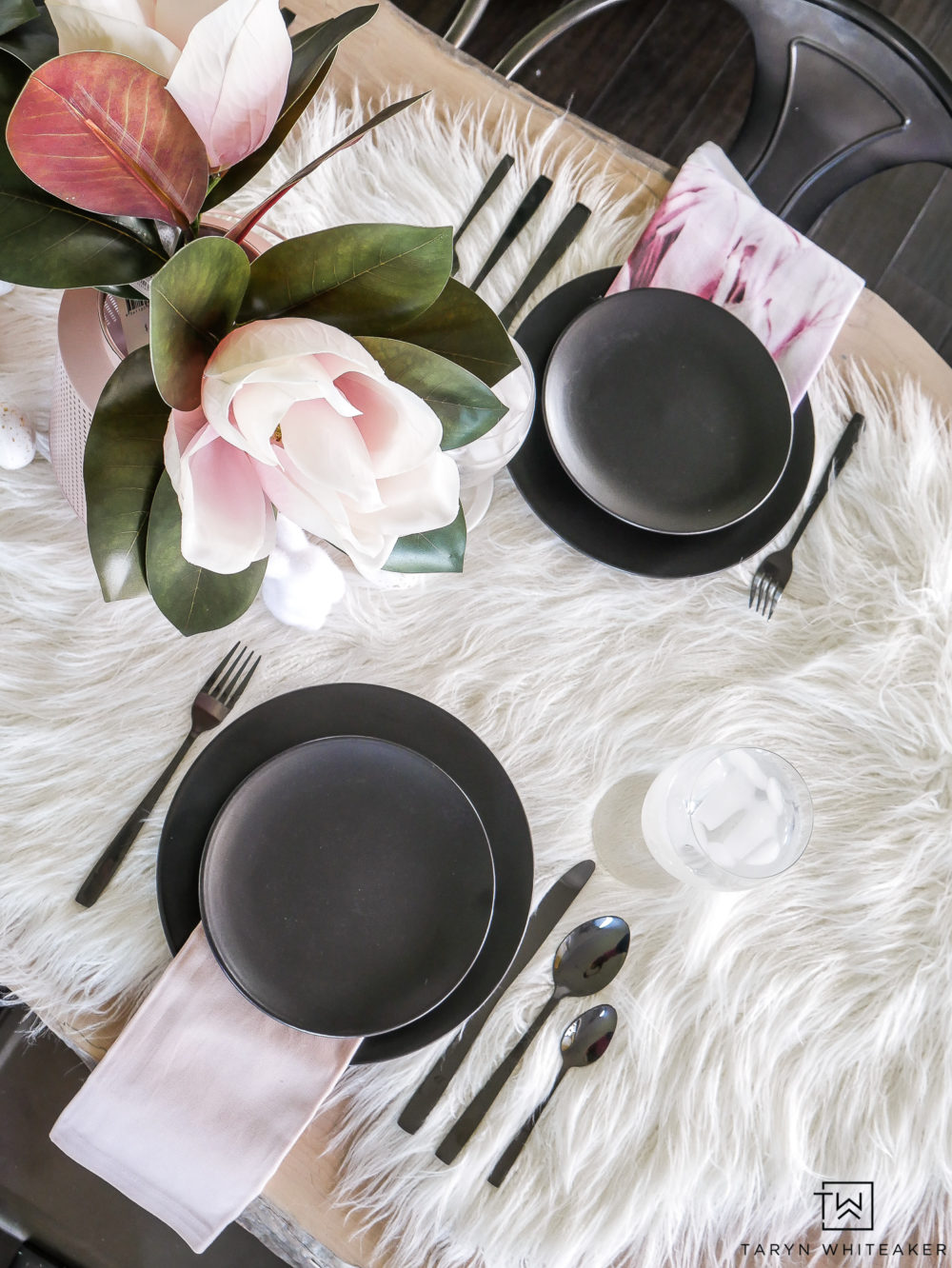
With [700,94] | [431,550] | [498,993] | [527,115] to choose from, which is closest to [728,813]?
[498,993]

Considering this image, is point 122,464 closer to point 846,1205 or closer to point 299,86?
point 299,86

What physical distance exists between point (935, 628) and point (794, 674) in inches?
4.2

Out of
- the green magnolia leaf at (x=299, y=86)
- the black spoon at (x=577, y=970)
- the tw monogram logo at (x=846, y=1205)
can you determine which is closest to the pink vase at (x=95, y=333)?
the green magnolia leaf at (x=299, y=86)

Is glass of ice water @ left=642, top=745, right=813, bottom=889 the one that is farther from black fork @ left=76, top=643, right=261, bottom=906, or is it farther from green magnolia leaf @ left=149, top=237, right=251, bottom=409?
green magnolia leaf @ left=149, top=237, right=251, bottom=409

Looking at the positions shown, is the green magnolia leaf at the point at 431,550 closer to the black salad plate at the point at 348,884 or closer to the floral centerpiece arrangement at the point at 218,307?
the floral centerpiece arrangement at the point at 218,307

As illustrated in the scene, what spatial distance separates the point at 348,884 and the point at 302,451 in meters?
0.31

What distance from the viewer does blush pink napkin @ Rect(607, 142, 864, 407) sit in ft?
2.01

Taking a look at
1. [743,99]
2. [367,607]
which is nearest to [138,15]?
[367,607]

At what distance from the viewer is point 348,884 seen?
1.70ft

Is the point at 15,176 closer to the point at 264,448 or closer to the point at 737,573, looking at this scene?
the point at 264,448

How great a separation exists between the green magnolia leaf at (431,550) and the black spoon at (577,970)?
0.28 m

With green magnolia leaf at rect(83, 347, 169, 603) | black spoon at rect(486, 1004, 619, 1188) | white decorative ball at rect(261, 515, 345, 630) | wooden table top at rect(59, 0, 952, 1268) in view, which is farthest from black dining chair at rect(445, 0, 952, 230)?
black spoon at rect(486, 1004, 619, 1188)

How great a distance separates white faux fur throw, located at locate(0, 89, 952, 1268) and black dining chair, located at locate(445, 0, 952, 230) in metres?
0.22

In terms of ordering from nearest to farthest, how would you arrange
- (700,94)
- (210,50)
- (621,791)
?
(210,50)
(621,791)
(700,94)
